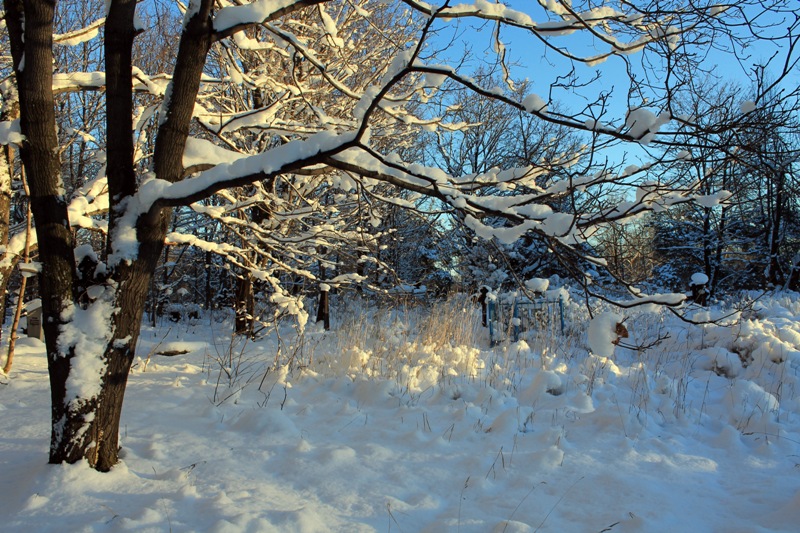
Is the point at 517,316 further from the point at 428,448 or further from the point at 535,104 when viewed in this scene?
the point at 535,104

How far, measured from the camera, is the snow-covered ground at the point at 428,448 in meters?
2.20

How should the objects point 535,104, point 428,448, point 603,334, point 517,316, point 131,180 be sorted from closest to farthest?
point 603,334, point 535,104, point 131,180, point 428,448, point 517,316

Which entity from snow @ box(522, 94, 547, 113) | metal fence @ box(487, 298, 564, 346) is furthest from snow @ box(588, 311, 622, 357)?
metal fence @ box(487, 298, 564, 346)

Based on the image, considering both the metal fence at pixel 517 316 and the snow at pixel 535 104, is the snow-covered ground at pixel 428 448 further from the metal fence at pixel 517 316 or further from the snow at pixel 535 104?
the metal fence at pixel 517 316

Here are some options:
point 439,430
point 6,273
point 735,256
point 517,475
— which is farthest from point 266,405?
point 735,256

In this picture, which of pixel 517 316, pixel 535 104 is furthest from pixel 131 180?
pixel 517 316

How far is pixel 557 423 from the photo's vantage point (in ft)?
11.8

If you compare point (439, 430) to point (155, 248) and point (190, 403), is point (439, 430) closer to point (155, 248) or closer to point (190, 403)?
point (190, 403)

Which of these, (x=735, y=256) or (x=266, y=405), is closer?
(x=266, y=405)

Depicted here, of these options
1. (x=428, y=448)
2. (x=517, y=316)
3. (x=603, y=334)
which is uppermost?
(x=603, y=334)

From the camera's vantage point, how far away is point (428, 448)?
314 cm

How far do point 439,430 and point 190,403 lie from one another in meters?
2.00

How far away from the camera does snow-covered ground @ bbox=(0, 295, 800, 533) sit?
2.20 meters

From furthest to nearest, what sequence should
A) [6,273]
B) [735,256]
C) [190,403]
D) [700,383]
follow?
[735,256], [700,383], [6,273], [190,403]
